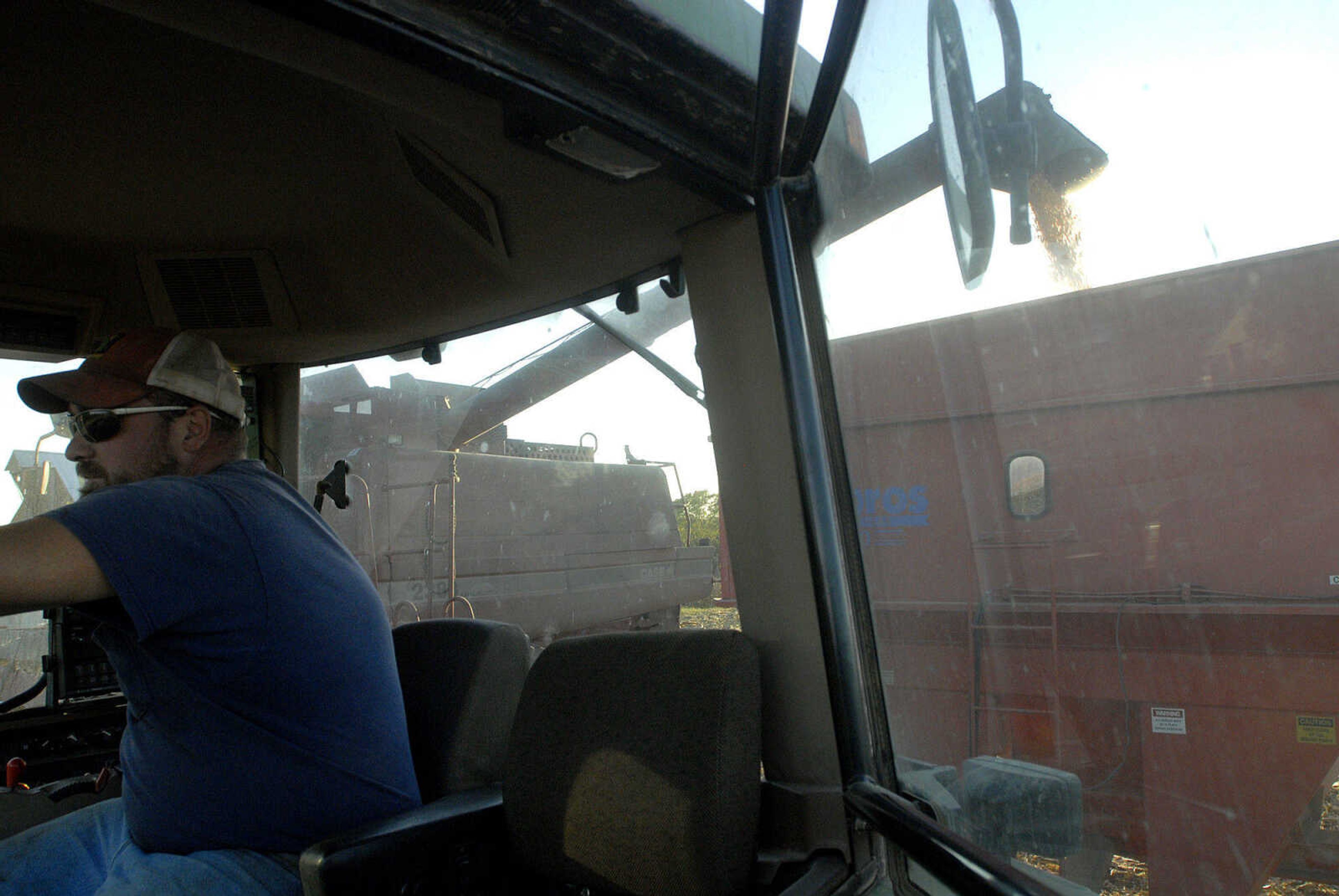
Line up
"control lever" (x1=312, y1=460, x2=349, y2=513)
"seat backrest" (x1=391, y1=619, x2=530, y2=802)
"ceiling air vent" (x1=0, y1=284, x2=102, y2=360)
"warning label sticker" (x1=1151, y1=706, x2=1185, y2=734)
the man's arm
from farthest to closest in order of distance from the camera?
"control lever" (x1=312, y1=460, x2=349, y2=513), "ceiling air vent" (x1=0, y1=284, x2=102, y2=360), "seat backrest" (x1=391, y1=619, x2=530, y2=802), the man's arm, "warning label sticker" (x1=1151, y1=706, x2=1185, y2=734)

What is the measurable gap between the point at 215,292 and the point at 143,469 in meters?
0.72

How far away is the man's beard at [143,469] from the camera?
5.47 feet

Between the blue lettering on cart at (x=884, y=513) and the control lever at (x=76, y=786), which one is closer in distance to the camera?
the blue lettering on cart at (x=884, y=513)

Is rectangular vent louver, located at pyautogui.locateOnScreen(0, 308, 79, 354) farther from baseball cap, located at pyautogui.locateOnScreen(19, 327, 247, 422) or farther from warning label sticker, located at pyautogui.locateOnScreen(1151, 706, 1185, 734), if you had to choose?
warning label sticker, located at pyautogui.locateOnScreen(1151, 706, 1185, 734)

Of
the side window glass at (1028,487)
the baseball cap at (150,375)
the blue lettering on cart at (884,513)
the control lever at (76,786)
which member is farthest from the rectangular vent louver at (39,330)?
the side window glass at (1028,487)

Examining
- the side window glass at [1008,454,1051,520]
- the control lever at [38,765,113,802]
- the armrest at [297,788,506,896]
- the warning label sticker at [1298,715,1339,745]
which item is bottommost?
the armrest at [297,788,506,896]

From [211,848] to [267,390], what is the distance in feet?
5.20

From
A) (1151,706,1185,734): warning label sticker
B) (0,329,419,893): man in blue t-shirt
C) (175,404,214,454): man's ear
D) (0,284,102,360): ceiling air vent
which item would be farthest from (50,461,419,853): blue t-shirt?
(1151,706,1185,734): warning label sticker

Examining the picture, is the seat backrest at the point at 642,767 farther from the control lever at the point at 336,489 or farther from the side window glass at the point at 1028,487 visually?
the control lever at the point at 336,489

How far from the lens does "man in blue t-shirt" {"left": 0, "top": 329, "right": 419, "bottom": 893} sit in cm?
127

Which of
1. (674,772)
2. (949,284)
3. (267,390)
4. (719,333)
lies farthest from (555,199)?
(267,390)

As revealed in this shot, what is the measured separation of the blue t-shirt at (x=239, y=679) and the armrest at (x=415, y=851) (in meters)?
0.11

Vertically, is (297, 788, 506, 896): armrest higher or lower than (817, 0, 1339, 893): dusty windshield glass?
lower

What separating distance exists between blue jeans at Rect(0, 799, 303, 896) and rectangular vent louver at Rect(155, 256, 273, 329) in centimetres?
118
